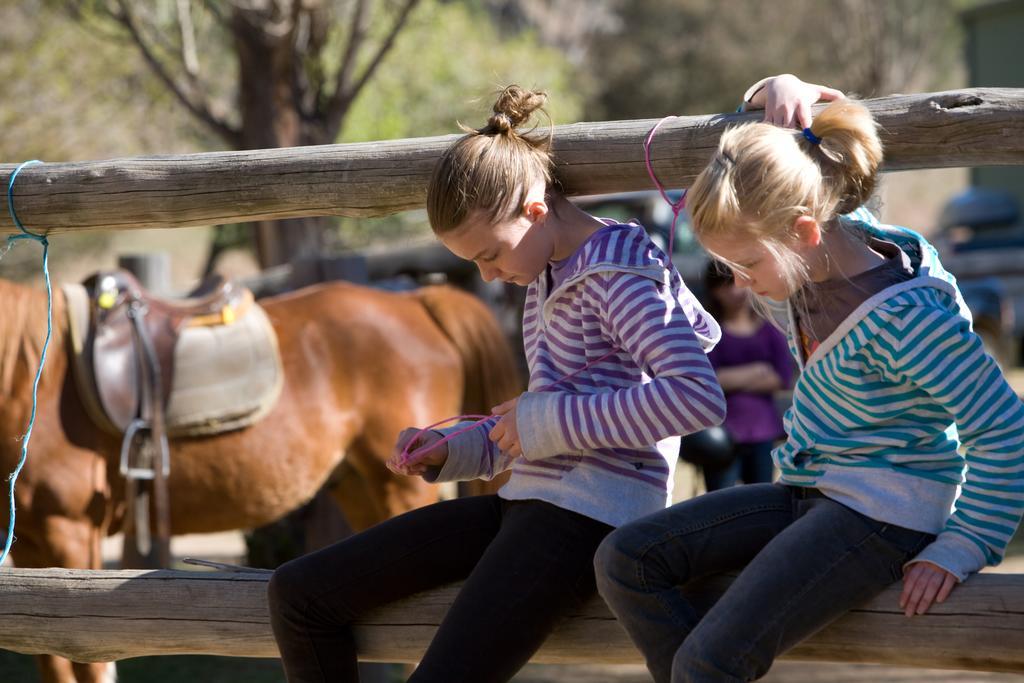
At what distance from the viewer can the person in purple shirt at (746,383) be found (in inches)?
182

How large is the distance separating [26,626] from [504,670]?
1102 mm

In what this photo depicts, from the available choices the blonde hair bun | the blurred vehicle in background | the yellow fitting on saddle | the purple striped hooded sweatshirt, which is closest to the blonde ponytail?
the purple striped hooded sweatshirt

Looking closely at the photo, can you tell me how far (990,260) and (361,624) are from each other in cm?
1186

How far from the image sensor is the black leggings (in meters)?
1.81

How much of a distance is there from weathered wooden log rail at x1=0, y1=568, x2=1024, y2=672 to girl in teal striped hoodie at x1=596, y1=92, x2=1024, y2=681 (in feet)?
0.19

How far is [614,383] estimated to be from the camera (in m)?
1.91

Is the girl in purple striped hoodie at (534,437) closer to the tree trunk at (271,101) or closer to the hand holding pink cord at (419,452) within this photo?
the hand holding pink cord at (419,452)

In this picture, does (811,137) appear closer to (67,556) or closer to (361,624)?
(361,624)

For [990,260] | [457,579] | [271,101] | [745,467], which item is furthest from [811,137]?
[990,260]

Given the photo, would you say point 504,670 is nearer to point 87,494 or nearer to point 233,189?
point 233,189

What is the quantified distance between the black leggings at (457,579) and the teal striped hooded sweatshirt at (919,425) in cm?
42

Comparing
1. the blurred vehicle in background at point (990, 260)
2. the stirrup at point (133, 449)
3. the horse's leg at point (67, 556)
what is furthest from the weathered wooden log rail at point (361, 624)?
the blurred vehicle in background at point (990, 260)

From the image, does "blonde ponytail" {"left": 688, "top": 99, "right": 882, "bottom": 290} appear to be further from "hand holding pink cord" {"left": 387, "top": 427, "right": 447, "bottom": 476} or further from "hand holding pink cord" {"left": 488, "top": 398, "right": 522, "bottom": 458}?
"hand holding pink cord" {"left": 387, "top": 427, "right": 447, "bottom": 476}

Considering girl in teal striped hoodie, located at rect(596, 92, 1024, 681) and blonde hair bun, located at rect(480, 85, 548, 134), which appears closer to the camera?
girl in teal striped hoodie, located at rect(596, 92, 1024, 681)
